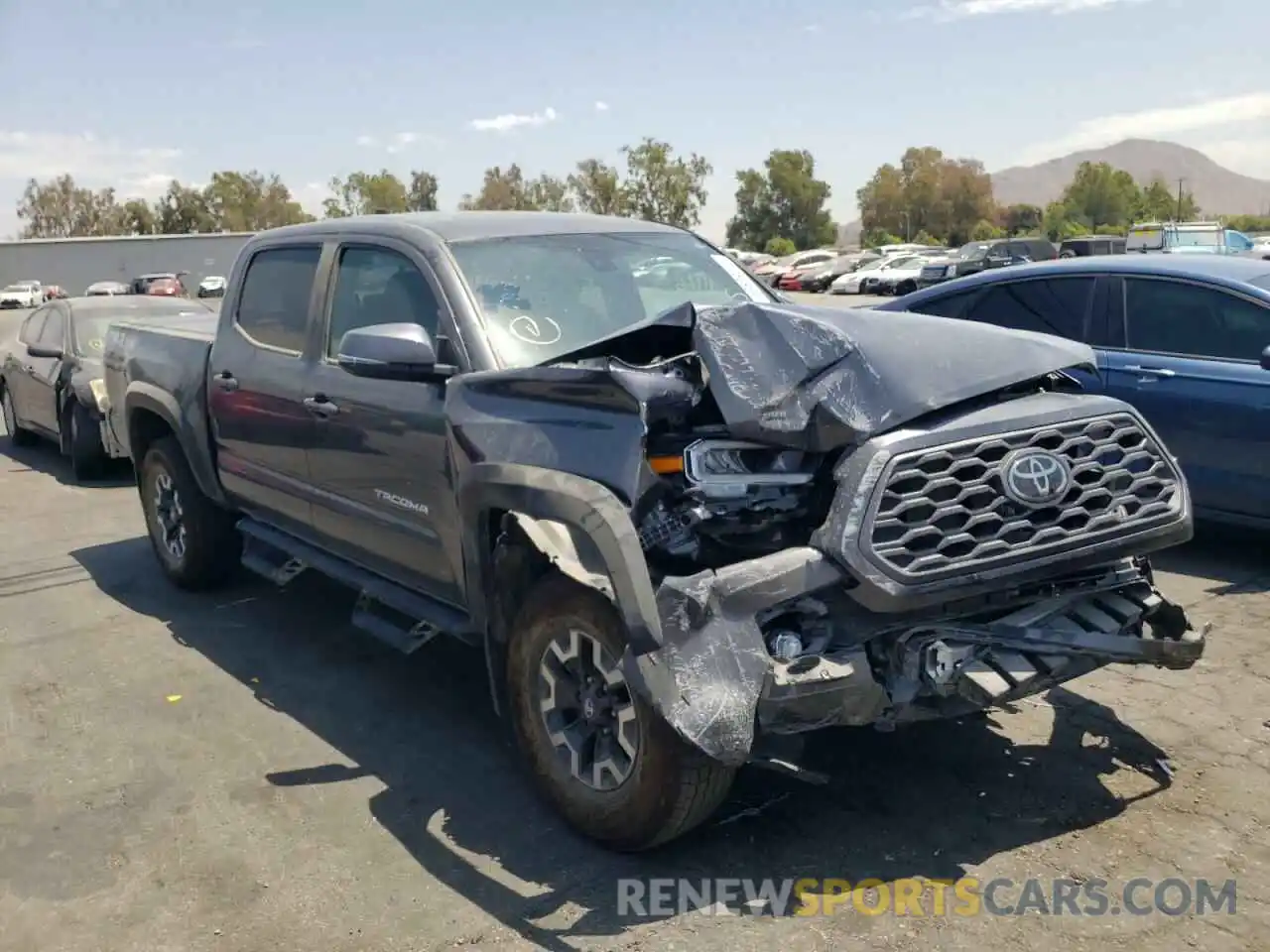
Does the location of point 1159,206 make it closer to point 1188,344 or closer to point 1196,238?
point 1196,238

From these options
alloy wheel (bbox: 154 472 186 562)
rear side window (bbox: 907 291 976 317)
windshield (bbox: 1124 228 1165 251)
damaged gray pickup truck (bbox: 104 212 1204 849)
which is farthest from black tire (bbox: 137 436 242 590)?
windshield (bbox: 1124 228 1165 251)

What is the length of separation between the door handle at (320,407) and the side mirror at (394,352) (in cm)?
66

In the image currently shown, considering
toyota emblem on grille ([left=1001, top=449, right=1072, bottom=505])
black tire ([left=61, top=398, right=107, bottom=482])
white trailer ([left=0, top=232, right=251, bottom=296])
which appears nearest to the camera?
toyota emblem on grille ([left=1001, top=449, right=1072, bottom=505])

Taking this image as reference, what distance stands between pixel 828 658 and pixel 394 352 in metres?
1.83

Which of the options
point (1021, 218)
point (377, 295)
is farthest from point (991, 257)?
point (1021, 218)

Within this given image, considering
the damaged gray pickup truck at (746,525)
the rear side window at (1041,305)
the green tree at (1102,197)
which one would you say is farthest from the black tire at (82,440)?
the green tree at (1102,197)

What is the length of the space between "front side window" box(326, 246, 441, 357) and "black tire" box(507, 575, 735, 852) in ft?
4.56

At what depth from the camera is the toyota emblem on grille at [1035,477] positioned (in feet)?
11.0

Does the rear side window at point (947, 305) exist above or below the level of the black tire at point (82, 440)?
above

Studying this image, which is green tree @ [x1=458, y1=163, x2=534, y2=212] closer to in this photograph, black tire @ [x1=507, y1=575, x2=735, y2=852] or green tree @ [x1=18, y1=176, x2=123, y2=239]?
green tree @ [x1=18, y1=176, x2=123, y2=239]

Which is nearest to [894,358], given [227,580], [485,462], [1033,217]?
[485,462]

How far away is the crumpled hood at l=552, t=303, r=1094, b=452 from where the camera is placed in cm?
338

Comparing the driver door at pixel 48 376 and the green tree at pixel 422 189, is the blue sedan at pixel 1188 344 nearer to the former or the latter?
the driver door at pixel 48 376

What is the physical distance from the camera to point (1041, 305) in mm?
7082
